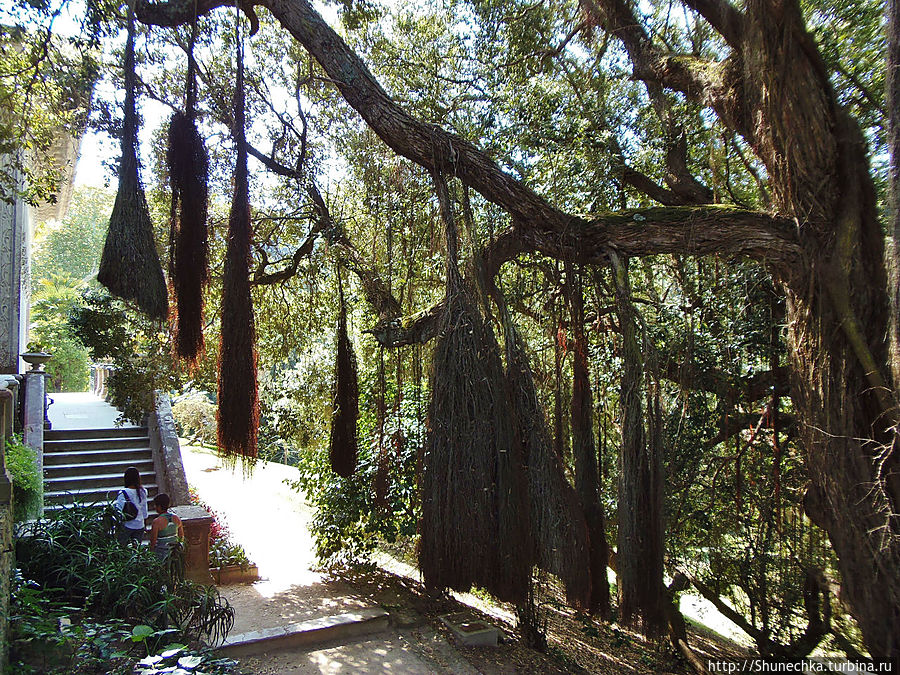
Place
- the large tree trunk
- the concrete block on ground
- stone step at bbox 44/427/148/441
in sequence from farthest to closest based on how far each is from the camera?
stone step at bbox 44/427/148/441 → the concrete block on ground → the large tree trunk

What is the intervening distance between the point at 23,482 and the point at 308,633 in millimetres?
3025

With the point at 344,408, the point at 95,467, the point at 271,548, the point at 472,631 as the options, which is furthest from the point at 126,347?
the point at 472,631

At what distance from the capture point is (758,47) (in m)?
3.51

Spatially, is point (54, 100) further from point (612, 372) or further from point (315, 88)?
point (612, 372)

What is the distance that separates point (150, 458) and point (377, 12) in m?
6.51

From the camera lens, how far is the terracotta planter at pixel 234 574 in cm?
644

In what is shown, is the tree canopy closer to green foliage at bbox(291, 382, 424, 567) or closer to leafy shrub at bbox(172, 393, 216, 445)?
green foliage at bbox(291, 382, 424, 567)

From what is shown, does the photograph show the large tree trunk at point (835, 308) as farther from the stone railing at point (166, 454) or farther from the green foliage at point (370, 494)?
the stone railing at point (166, 454)

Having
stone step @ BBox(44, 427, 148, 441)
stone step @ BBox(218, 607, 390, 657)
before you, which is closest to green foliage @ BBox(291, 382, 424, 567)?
stone step @ BBox(218, 607, 390, 657)

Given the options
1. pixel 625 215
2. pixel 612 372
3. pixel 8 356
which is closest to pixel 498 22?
pixel 625 215

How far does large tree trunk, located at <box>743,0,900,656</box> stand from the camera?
303 cm

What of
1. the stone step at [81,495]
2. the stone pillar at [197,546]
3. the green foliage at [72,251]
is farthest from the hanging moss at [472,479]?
the green foliage at [72,251]

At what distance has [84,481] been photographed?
7.29 metres

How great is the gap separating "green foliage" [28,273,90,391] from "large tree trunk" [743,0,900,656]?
1465 cm
